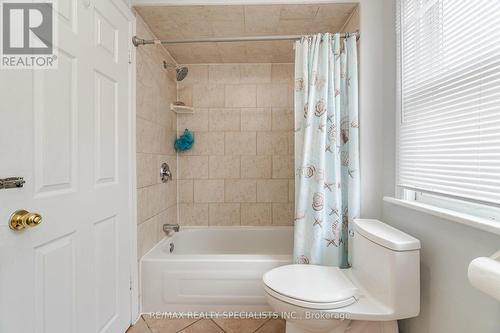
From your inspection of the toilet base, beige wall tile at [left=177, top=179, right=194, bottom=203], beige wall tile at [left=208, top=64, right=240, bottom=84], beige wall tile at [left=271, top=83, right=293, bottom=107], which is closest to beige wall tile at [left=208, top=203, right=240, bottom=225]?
beige wall tile at [left=177, top=179, right=194, bottom=203]

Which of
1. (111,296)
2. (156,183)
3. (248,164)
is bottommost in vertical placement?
(111,296)

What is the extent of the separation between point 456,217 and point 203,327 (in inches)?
62.2

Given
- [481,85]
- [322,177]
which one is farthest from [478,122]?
[322,177]

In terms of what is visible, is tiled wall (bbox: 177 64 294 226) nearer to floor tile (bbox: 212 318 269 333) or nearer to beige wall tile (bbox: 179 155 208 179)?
beige wall tile (bbox: 179 155 208 179)

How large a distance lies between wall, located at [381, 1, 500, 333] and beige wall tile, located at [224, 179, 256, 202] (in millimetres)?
1421

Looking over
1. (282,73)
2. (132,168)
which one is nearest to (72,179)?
(132,168)

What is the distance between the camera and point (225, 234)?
8.32 feet

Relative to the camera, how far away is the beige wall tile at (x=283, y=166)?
256 cm

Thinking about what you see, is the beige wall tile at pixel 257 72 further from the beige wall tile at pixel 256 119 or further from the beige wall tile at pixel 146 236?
the beige wall tile at pixel 146 236

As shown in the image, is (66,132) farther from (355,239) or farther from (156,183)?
(355,239)

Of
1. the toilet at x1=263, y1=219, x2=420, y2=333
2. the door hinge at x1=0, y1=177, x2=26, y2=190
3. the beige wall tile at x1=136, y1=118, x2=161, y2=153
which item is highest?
the beige wall tile at x1=136, y1=118, x2=161, y2=153

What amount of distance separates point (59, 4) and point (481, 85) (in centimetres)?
170

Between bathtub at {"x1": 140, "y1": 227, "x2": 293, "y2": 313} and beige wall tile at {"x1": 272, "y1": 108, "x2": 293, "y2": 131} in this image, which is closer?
bathtub at {"x1": 140, "y1": 227, "x2": 293, "y2": 313}

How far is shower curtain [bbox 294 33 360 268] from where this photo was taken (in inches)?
61.1
